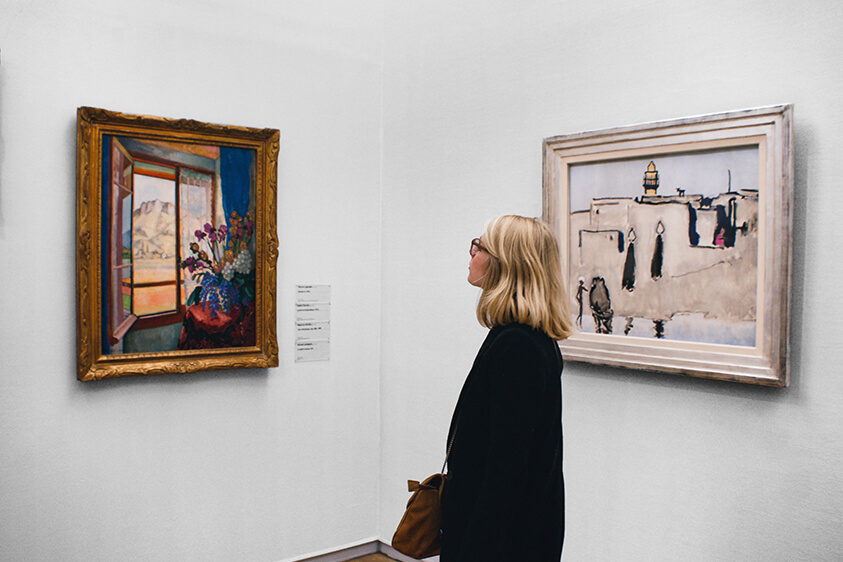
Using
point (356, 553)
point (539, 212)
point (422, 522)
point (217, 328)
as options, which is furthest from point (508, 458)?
point (356, 553)

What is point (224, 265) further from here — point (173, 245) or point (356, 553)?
point (356, 553)

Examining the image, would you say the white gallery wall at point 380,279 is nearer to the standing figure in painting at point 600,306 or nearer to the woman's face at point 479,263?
the standing figure in painting at point 600,306

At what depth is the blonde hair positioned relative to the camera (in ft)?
6.18

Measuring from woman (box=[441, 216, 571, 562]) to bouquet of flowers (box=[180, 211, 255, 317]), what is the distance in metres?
1.72

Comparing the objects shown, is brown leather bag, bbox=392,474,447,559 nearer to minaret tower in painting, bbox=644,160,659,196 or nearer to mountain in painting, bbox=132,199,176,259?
minaret tower in painting, bbox=644,160,659,196

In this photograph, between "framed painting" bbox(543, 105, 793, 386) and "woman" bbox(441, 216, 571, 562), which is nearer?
"woman" bbox(441, 216, 571, 562)

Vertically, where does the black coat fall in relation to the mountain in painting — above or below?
below

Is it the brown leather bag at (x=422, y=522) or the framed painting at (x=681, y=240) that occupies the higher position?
the framed painting at (x=681, y=240)

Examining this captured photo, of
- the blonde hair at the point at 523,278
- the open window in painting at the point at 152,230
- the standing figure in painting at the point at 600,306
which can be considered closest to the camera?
the blonde hair at the point at 523,278

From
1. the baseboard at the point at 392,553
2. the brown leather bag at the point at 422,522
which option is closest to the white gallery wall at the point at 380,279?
the baseboard at the point at 392,553

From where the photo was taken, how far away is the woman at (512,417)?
1.76 meters

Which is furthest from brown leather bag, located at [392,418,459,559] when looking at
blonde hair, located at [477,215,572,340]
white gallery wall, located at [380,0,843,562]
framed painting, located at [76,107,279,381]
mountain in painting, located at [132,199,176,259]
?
mountain in painting, located at [132,199,176,259]

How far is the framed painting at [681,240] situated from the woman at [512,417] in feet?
2.46

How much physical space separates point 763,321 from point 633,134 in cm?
87
